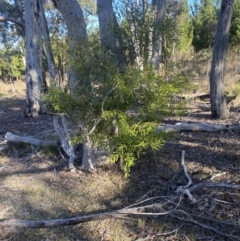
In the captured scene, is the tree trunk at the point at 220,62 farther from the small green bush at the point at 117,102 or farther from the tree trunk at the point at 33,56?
the tree trunk at the point at 33,56

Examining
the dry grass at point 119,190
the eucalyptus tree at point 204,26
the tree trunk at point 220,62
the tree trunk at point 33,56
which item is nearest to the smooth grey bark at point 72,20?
the dry grass at point 119,190

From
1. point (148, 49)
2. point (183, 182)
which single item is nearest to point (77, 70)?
point (148, 49)

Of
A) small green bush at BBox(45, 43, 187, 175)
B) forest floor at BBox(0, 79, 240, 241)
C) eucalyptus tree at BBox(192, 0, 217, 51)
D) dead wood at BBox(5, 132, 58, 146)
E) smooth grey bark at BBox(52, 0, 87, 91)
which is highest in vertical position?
eucalyptus tree at BBox(192, 0, 217, 51)

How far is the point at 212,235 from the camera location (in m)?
2.92

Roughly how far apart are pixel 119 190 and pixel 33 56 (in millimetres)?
6749

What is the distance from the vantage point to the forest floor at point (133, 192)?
Result: 9.98 feet

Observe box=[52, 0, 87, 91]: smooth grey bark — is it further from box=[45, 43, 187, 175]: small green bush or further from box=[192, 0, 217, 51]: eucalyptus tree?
box=[192, 0, 217, 51]: eucalyptus tree

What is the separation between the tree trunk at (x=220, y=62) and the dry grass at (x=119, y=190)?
166cm

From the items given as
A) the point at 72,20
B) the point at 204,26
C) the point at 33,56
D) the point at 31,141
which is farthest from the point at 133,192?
the point at 204,26

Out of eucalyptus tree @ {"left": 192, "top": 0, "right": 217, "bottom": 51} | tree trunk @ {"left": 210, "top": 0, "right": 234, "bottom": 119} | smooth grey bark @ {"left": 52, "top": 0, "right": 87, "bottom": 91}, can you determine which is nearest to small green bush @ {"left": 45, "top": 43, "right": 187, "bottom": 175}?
smooth grey bark @ {"left": 52, "top": 0, "right": 87, "bottom": 91}

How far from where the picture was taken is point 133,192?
3.75m

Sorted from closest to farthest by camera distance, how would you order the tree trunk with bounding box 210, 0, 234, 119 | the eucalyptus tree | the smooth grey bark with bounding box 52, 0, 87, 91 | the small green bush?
1. the small green bush
2. the smooth grey bark with bounding box 52, 0, 87, 91
3. the tree trunk with bounding box 210, 0, 234, 119
4. the eucalyptus tree

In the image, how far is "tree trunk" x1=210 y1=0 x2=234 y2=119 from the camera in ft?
21.4

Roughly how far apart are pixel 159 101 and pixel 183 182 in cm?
108
